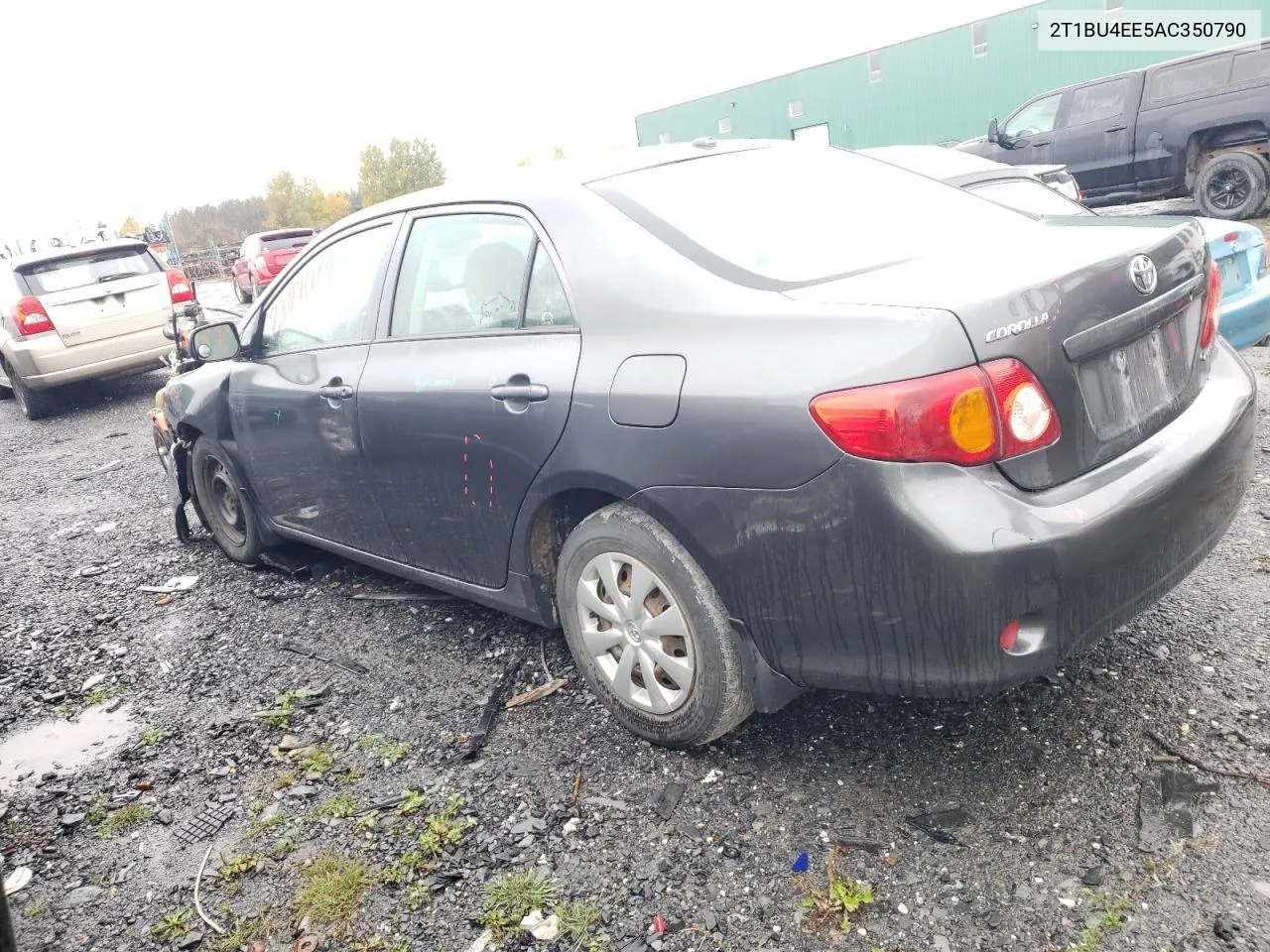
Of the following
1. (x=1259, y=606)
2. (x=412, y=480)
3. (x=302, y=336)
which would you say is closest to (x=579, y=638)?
(x=412, y=480)

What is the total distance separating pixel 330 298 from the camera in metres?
3.81

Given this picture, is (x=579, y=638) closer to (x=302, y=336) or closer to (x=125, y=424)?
(x=302, y=336)

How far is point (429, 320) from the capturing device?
3.30 meters

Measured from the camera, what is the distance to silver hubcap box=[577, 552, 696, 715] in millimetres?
2625

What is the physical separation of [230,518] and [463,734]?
2.41m

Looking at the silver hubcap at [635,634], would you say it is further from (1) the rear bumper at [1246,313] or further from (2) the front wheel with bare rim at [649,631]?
(1) the rear bumper at [1246,313]

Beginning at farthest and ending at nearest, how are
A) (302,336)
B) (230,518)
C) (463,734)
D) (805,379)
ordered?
(230,518), (302,336), (463,734), (805,379)

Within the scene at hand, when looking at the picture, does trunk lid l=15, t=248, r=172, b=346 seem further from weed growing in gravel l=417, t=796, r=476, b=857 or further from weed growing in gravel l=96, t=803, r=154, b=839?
weed growing in gravel l=417, t=796, r=476, b=857

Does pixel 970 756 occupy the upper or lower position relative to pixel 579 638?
lower

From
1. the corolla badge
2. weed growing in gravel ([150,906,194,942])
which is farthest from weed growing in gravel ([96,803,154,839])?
the corolla badge

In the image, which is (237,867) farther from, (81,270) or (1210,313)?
(81,270)

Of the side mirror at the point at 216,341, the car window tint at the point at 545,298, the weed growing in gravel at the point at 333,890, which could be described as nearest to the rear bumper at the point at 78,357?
the side mirror at the point at 216,341

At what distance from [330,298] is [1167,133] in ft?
37.9

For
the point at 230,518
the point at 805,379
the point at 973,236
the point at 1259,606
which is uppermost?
the point at 973,236
